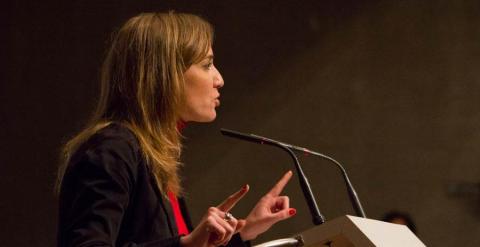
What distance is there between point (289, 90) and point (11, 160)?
163 centimetres

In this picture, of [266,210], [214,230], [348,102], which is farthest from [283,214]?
[348,102]


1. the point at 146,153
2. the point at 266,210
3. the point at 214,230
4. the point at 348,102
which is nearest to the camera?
the point at 214,230

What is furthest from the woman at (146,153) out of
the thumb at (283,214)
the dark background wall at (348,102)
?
the dark background wall at (348,102)

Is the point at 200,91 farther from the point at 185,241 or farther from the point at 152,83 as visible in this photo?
the point at 185,241

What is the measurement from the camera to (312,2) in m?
4.38

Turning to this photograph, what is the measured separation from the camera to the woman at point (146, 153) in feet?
4.68

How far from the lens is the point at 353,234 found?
A: 1.52m

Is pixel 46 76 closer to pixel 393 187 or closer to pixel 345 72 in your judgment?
pixel 345 72

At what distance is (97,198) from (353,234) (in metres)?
0.53

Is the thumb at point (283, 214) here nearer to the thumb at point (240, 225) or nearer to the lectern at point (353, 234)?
the lectern at point (353, 234)

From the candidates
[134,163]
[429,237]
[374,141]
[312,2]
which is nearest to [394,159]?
[374,141]

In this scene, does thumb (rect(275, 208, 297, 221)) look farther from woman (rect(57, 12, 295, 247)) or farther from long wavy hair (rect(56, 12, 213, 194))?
long wavy hair (rect(56, 12, 213, 194))

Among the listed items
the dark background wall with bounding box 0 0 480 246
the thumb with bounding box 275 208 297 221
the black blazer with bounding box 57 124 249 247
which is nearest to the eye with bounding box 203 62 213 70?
the black blazer with bounding box 57 124 249 247

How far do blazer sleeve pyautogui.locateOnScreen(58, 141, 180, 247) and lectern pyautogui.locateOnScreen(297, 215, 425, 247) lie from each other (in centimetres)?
36
